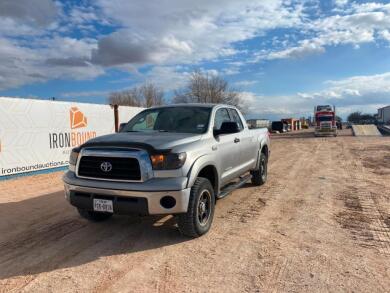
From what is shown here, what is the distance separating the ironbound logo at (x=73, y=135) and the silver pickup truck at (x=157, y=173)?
786 centimetres

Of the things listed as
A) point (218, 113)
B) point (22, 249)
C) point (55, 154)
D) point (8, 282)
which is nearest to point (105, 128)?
point (55, 154)

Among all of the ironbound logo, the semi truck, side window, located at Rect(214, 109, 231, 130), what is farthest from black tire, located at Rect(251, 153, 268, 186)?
the semi truck

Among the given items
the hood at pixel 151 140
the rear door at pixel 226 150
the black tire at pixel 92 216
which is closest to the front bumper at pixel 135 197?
the hood at pixel 151 140

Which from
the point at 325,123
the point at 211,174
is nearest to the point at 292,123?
the point at 325,123

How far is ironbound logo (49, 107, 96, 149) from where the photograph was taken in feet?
42.8

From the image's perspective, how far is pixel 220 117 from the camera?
6.61 meters

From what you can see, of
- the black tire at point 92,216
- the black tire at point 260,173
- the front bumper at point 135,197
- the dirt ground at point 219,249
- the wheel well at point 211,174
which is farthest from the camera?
the black tire at point 260,173

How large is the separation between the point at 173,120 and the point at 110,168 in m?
1.71

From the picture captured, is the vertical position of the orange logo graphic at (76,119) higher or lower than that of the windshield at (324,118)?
higher

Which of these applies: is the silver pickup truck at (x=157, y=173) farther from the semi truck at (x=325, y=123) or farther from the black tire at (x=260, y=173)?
the semi truck at (x=325, y=123)

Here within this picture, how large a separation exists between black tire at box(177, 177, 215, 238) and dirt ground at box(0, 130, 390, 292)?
0.16 m

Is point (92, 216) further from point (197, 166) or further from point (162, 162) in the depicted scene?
point (197, 166)

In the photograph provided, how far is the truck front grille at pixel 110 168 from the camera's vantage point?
4773mm

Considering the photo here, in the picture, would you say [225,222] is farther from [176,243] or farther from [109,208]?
[109,208]
